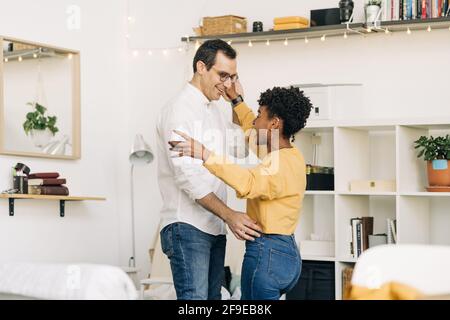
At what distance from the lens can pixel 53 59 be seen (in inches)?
225

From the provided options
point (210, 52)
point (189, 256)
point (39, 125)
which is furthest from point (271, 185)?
point (39, 125)

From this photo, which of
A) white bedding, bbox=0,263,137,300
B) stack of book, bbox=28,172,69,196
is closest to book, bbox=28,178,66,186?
stack of book, bbox=28,172,69,196

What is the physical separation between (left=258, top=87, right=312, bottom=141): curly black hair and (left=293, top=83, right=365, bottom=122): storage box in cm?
194

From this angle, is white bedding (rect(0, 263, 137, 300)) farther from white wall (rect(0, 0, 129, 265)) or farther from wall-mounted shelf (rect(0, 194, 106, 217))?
white wall (rect(0, 0, 129, 265))

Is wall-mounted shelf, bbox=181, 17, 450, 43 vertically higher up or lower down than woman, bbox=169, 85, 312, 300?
higher up

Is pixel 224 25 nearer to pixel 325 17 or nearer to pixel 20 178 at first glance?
pixel 325 17

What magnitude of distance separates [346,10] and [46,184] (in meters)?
2.22

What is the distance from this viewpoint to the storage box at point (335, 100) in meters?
5.36

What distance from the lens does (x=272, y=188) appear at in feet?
10.6

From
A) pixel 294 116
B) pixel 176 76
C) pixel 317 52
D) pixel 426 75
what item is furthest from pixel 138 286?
pixel 294 116

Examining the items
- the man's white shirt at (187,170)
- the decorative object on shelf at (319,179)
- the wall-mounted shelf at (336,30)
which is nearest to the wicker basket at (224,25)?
the wall-mounted shelf at (336,30)

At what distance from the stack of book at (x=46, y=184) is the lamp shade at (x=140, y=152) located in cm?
66

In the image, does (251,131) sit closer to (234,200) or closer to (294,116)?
(294,116)

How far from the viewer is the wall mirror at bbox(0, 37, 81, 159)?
533 centimetres
